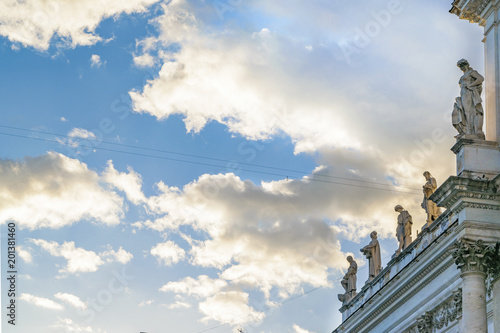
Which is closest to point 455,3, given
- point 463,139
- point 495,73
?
point 495,73

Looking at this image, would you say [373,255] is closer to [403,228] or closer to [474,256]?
[403,228]

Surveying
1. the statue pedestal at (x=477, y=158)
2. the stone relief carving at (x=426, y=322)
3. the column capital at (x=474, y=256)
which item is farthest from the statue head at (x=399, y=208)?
the column capital at (x=474, y=256)

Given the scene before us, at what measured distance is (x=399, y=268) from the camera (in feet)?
135

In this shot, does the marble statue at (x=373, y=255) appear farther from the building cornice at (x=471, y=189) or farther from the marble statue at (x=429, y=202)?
the building cornice at (x=471, y=189)

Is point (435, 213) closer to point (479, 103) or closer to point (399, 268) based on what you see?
point (399, 268)

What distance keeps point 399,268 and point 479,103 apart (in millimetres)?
13446

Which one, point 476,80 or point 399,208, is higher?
point 399,208

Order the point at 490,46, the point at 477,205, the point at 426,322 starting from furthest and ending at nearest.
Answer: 1. the point at 426,322
2. the point at 490,46
3. the point at 477,205

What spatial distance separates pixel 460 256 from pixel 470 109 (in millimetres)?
5295

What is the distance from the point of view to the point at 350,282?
164 feet

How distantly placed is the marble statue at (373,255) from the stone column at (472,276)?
750 inches

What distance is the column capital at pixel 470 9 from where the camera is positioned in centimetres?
3462

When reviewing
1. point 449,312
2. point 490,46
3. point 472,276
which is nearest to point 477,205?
point 472,276

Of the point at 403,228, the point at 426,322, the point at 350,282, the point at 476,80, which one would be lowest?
the point at 426,322
